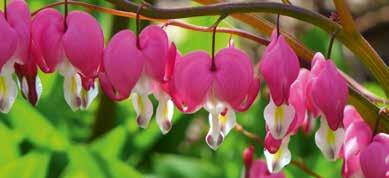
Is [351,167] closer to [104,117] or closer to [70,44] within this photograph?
[70,44]

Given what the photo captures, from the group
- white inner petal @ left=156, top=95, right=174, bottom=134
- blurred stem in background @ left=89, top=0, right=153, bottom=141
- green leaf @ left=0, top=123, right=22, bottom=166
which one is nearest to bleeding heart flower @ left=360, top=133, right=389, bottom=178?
white inner petal @ left=156, top=95, right=174, bottom=134

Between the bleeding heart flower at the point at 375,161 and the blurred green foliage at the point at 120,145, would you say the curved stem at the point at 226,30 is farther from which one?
the blurred green foliage at the point at 120,145

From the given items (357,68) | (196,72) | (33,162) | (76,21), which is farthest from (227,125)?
(357,68)

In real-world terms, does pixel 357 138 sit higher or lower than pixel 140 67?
lower

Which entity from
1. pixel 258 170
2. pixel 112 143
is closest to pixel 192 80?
pixel 258 170

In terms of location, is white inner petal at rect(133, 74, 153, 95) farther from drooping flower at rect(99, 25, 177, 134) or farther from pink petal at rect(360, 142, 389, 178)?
pink petal at rect(360, 142, 389, 178)

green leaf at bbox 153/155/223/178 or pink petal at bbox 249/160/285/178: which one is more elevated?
pink petal at bbox 249/160/285/178

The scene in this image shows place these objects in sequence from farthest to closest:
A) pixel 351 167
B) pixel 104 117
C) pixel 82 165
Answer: pixel 104 117 < pixel 82 165 < pixel 351 167
